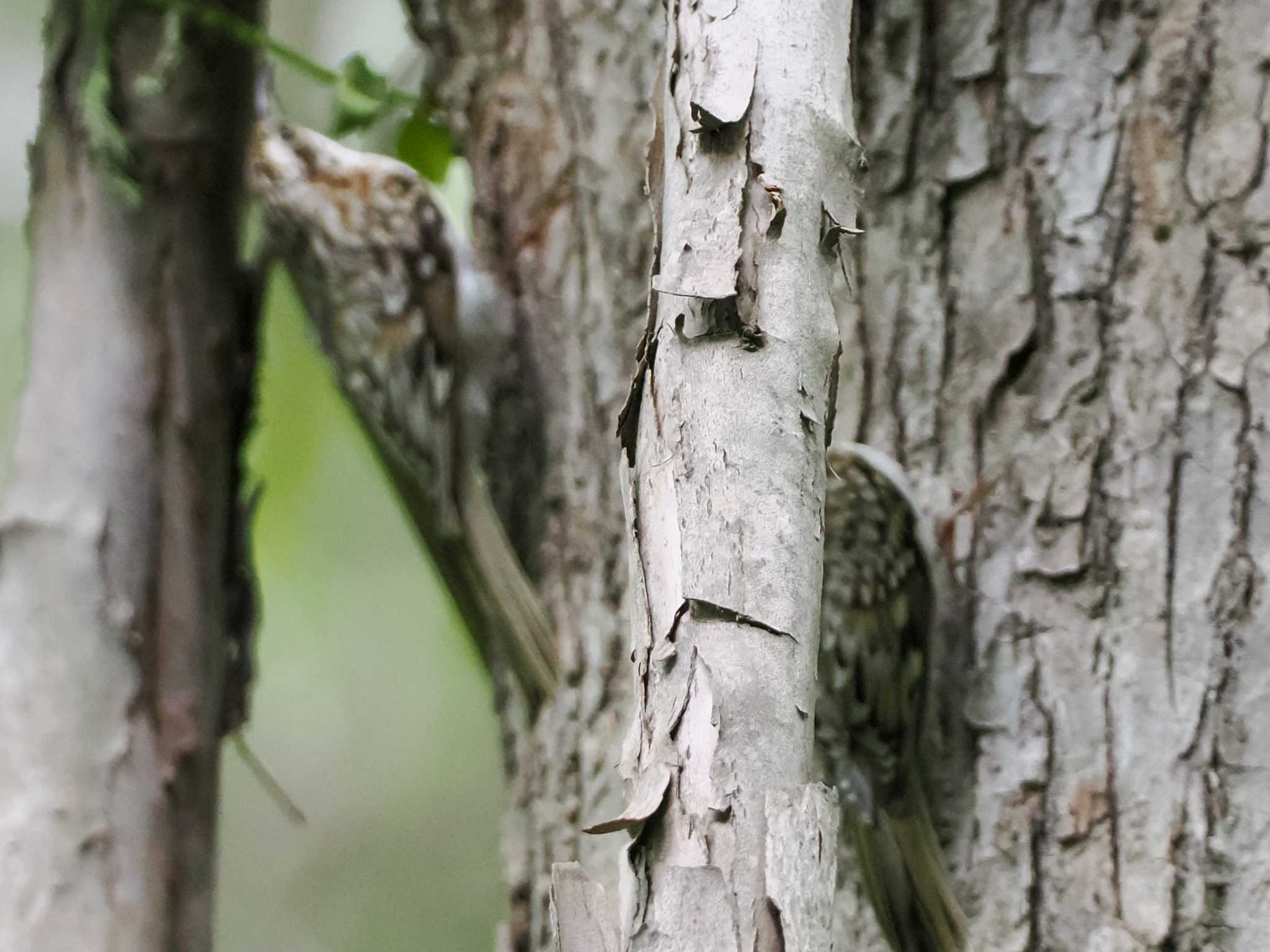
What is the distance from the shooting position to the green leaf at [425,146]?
1919 millimetres

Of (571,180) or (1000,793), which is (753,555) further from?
(571,180)

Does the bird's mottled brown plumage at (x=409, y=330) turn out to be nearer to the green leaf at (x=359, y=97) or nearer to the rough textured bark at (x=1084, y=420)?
the green leaf at (x=359, y=97)

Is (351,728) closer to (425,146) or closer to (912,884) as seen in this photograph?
(425,146)

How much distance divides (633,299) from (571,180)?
21 centimetres

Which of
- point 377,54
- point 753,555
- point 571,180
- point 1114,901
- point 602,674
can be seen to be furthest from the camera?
point 377,54

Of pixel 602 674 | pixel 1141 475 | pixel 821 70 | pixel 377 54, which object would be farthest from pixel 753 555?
pixel 377 54

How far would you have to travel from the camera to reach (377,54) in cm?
232

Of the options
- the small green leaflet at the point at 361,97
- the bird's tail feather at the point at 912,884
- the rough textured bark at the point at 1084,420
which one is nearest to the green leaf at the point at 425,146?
the small green leaflet at the point at 361,97

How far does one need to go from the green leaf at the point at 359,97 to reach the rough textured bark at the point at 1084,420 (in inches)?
33.7

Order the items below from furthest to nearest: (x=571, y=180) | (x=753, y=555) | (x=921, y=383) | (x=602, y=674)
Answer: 1. (x=571, y=180)
2. (x=602, y=674)
3. (x=921, y=383)
4. (x=753, y=555)

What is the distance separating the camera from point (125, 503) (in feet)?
5.08

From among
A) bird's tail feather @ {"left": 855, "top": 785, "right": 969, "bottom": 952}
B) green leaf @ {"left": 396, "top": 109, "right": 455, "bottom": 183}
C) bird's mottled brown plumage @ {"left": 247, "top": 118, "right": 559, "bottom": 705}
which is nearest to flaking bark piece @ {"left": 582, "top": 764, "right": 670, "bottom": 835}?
bird's tail feather @ {"left": 855, "top": 785, "right": 969, "bottom": 952}

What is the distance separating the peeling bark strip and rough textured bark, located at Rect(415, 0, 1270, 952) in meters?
0.56

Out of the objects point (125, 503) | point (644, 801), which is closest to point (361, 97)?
point (125, 503)
